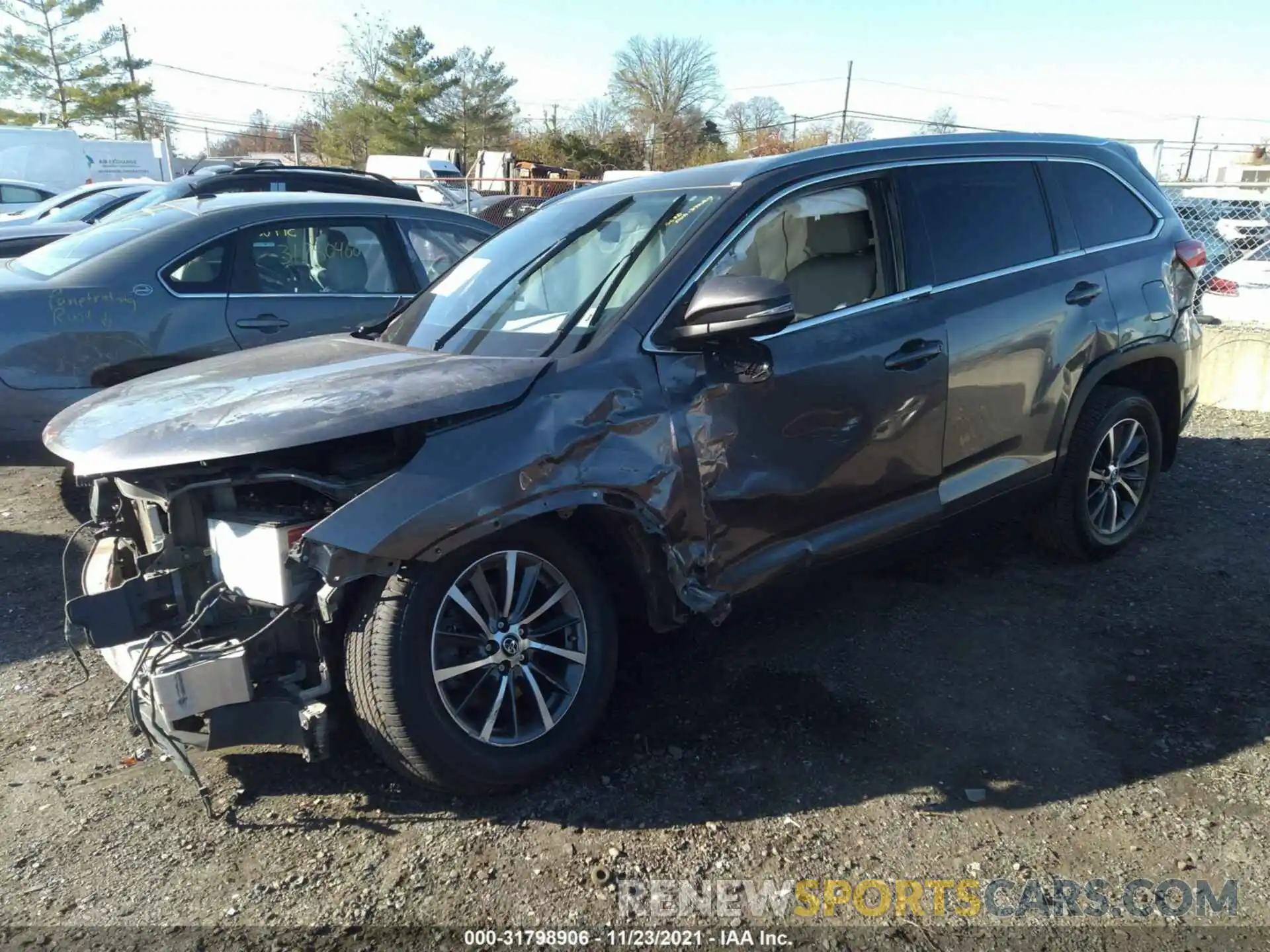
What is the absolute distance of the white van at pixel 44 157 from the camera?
21.8 metres

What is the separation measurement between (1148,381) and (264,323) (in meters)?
4.79

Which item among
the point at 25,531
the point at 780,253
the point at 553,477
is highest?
the point at 780,253

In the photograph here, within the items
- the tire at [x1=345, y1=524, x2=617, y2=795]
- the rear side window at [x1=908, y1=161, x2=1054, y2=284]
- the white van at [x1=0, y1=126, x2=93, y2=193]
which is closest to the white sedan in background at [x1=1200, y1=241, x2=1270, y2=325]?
the rear side window at [x1=908, y1=161, x2=1054, y2=284]

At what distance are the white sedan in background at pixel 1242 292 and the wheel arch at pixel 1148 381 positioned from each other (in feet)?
13.0

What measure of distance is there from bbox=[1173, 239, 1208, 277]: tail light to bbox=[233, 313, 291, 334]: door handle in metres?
4.78

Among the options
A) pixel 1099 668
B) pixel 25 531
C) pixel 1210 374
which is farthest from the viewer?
Answer: pixel 1210 374

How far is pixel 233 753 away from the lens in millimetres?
3143

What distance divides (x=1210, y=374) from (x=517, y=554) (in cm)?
741

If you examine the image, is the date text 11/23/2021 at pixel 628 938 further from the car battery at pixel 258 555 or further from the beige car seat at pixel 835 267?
the beige car seat at pixel 835 267

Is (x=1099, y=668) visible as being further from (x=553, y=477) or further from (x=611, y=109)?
(x=611, y=109)

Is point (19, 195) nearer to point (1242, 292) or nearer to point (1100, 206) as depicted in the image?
point (1100, 206)

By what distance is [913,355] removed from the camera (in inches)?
138

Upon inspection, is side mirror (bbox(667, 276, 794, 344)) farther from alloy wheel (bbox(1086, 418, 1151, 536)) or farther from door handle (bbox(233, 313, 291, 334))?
door handle (bbox(233, 313, 291, 334))

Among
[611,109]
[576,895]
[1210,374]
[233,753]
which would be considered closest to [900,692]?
[576,895]
